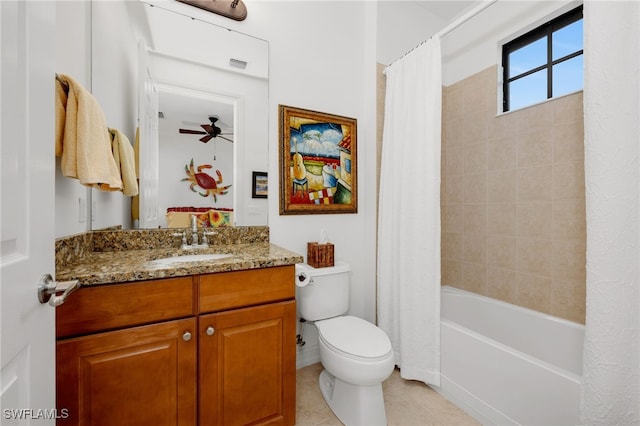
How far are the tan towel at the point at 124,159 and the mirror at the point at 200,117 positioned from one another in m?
0.17

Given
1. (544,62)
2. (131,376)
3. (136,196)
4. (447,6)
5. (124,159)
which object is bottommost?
(131,376)

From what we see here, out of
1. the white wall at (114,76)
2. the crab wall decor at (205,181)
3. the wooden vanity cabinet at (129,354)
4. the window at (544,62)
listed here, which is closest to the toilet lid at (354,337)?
the wooden vanity cabinet at (129,354)

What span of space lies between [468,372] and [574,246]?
1.02m

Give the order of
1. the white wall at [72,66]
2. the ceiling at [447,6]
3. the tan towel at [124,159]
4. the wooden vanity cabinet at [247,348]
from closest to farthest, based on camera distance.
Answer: the white wall at [72,66], the wooden vanity cabinet at [247,348], the tan towel at [124,159], the ceiling at [447,6]

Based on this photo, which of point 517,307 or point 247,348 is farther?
point 517,307

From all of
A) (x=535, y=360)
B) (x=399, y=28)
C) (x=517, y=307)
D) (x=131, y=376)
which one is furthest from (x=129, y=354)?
(x=399, y=28)

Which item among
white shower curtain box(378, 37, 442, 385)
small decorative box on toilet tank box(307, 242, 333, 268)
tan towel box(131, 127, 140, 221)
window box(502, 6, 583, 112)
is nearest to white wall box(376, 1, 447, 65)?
white shower curtain box(378, 37, 442, 385)

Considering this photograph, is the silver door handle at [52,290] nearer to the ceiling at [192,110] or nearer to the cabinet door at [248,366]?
the cabinet door at [248,366]

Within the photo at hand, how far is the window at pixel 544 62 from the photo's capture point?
1.87 metres

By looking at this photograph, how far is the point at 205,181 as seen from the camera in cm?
170

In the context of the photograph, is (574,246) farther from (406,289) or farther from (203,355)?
(203,355)

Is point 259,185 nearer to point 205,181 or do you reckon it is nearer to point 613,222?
point 205,181

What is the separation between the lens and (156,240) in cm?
156

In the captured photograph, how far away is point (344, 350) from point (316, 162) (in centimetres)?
123
